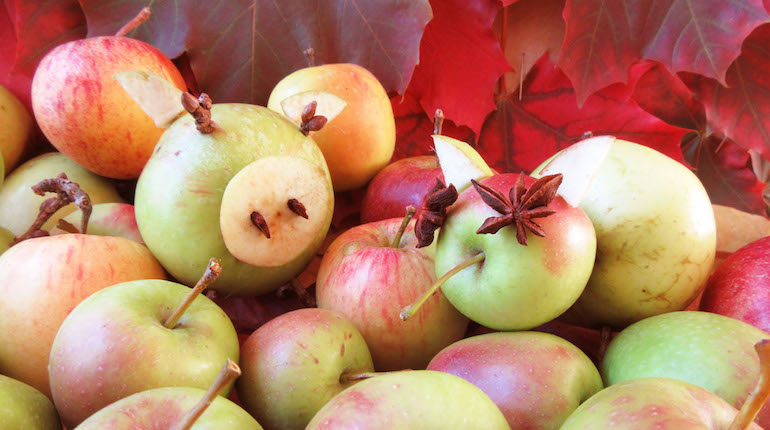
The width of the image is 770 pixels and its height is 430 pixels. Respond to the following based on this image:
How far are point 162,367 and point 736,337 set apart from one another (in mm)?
465

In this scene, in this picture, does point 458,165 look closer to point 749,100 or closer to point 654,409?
point 654,409

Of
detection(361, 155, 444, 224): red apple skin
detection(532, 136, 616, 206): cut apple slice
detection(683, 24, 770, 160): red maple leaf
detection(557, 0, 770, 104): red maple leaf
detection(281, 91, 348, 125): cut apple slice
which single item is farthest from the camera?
detection(683, 24, 770, 160): red maple leaf

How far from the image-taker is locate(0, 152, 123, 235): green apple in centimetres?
83

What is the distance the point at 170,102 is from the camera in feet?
2.10

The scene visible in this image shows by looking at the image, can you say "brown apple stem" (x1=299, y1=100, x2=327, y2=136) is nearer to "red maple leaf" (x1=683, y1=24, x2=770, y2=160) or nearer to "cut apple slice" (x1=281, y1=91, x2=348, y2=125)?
"cut apple slice" (x1=281, y1=91, x2=348, y2=125)

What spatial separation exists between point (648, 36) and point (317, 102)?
0.64 meters

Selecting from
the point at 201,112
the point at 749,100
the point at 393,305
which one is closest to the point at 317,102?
the point at 201,112

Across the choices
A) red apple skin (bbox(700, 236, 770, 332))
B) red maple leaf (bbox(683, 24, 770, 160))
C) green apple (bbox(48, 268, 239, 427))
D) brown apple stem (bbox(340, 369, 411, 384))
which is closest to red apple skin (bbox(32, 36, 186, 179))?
green apple (bbox(48, 268, 239, 427))

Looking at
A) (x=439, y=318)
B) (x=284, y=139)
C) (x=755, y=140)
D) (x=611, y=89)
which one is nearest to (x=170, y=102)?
(x=284, y=139)

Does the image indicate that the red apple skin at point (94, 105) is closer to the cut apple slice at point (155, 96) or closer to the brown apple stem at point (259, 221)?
the cut apple slice at point (155, 96)

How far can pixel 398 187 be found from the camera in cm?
84

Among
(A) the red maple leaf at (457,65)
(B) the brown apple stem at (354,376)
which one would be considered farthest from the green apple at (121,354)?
(A) the red maple leaf at (457,65)

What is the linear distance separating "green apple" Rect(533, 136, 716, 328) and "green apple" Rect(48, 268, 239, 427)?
0.35 metres

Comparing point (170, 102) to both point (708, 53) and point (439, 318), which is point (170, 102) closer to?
point (439, 318)
